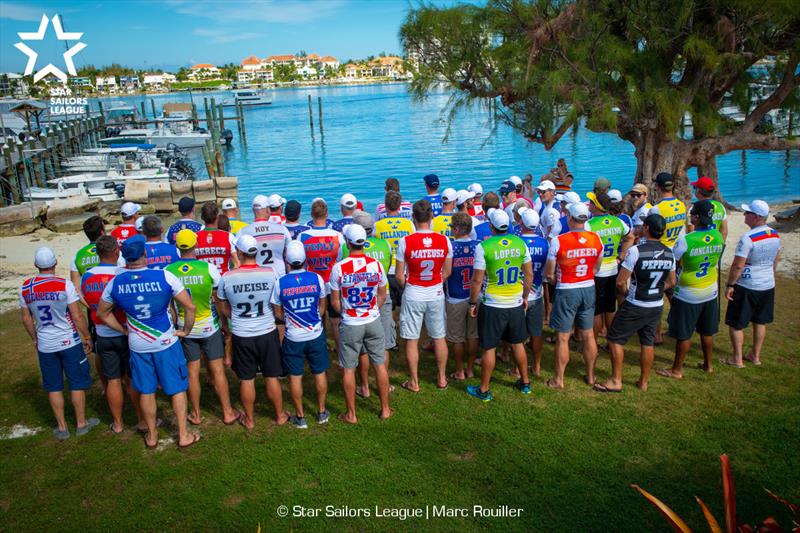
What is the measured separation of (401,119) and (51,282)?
56795 mm

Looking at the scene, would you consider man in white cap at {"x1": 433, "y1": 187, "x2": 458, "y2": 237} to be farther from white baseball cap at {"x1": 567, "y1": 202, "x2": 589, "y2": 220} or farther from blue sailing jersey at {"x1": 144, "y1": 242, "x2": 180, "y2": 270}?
blue sailing jersey at {"x1": 144, "y1": 242, "x2": 180, "y2": 270}

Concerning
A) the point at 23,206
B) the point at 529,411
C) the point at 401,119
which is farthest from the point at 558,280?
the point at 401,119

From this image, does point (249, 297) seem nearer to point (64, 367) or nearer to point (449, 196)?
point (64, 367)

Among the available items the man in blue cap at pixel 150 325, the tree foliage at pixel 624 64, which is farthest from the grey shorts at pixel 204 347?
the tree foliage at pixel 624 64

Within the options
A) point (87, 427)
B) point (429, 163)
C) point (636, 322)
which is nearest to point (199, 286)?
point (87, 427)

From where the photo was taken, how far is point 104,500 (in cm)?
448

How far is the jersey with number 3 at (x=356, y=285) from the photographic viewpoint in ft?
16.9

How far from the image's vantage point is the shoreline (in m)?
9.86

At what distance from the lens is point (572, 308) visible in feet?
19.0

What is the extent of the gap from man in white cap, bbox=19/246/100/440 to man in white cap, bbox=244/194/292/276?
193 centimetres

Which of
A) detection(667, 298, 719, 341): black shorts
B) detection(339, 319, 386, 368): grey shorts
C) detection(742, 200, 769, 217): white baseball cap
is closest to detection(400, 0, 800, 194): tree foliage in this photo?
detection(742, 200, 769, 217): white baseball cap

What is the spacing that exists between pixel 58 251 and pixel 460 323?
1122cm

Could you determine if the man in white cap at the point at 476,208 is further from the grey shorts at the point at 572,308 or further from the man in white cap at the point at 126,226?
the man in white cap at the point at 126,226

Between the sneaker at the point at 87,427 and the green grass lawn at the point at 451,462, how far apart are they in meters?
0.14
